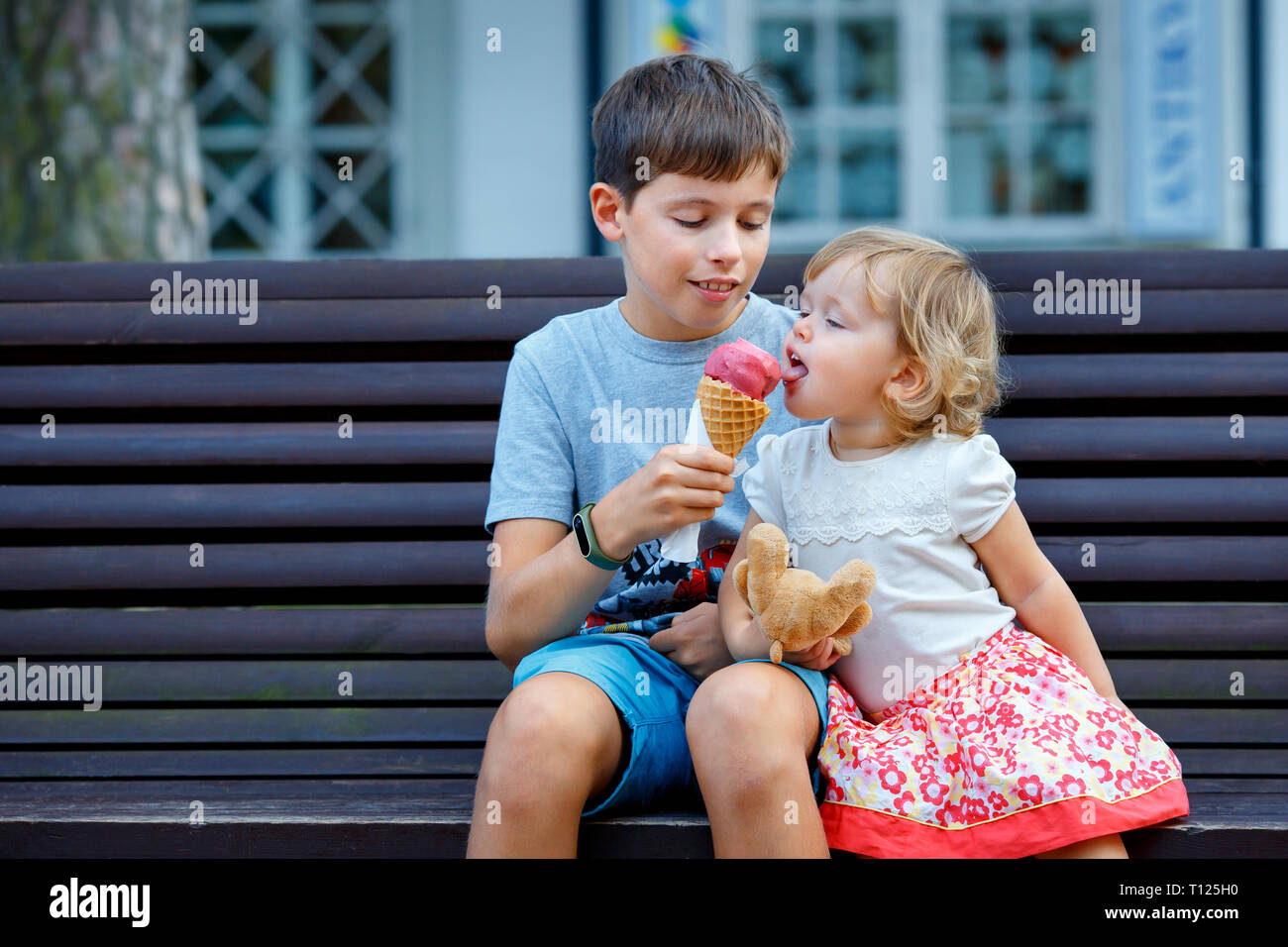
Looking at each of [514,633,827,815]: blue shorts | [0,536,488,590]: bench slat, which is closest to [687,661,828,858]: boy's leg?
[514,633,827,815]: blue shorts

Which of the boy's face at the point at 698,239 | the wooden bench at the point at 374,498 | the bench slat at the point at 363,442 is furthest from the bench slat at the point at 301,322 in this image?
the boy's face at the point at 698,239

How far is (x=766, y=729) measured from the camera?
1.62m

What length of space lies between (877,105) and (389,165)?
2.82m

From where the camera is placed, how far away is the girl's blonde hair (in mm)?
1811

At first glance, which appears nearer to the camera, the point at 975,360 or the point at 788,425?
the point at 975,360

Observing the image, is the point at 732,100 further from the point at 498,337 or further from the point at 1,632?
the point at 1,632

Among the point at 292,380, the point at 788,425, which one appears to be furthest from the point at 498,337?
the point at 788,425

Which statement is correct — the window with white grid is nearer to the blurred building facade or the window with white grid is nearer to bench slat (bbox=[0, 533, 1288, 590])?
the blurred building facade

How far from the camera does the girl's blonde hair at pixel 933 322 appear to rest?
1.81 meters

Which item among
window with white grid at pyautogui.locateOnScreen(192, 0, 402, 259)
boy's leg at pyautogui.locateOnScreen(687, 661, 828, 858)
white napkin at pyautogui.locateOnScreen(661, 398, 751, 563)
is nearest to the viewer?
boy's leg at pyautogui.locateOnScreen(687, 661, 828, 858)

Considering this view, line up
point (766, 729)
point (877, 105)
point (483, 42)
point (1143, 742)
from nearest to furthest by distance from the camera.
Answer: point (766, 729)
point (1143, 742)
point (483, 42)
point (877, 105)

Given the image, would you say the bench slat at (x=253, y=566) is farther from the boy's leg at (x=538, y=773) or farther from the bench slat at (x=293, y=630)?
the boy's leg at (x=538, y=773)

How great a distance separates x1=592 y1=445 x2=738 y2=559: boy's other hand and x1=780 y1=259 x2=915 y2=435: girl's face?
7.4 inches

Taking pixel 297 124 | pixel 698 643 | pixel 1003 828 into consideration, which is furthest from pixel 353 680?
pixel 297 124
